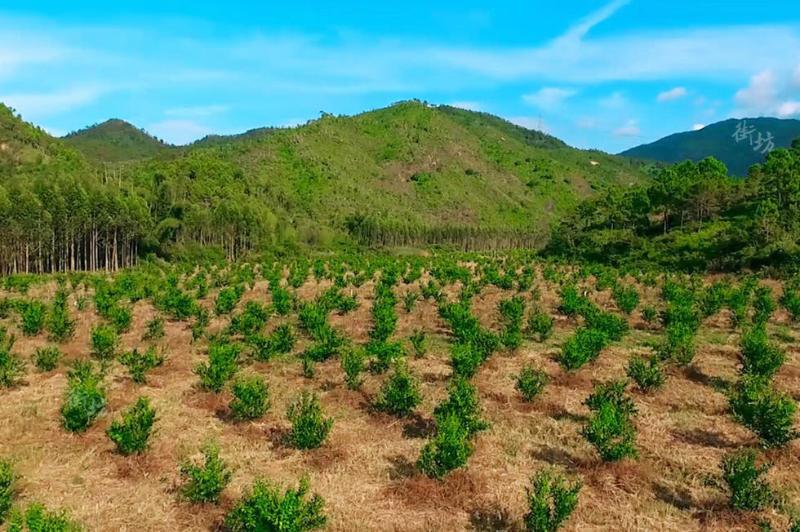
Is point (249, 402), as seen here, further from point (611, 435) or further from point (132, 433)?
point (611, 435)

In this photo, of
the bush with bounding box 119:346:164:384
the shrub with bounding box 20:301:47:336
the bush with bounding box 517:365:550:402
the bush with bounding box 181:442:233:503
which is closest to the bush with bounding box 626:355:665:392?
the bush with bounding box 517:365:550:402

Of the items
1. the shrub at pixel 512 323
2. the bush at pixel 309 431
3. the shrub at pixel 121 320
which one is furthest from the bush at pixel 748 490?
the shrub at pixel 121 320

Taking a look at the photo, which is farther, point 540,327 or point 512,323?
point 512,323

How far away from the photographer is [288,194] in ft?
392

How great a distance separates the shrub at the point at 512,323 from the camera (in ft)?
59.0

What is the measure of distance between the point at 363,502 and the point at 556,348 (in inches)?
464

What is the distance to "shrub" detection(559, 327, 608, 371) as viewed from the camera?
15.4m

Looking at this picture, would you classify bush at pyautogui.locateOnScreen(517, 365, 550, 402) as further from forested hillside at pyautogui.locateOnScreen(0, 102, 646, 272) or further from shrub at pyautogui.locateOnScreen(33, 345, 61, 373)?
forested hillside at pyautogui.locateOnScreen(0, 102, 646, 272)

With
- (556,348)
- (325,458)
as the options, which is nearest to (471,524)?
(325,458)

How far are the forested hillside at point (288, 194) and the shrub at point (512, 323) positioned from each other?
41.3 m

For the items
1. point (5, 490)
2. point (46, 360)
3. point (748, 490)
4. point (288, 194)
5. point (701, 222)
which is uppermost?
point (288, 194)

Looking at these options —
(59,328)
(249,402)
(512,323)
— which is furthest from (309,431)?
(59,328)

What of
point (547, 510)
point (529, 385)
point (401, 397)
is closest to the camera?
point (547, 510)

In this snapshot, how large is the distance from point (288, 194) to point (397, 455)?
112918mm
